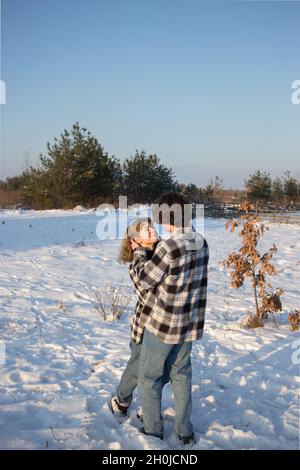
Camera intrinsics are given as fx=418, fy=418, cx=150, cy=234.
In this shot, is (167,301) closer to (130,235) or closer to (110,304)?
(130,235)

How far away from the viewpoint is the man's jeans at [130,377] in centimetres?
339

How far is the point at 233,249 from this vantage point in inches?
542

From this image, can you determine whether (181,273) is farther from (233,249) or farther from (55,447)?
(233,249)

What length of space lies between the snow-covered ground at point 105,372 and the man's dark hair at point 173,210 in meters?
1.65

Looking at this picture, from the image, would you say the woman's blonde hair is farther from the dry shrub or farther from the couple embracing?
the dry shrub

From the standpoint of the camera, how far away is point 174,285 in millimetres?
2854

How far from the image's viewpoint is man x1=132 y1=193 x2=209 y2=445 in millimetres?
2809

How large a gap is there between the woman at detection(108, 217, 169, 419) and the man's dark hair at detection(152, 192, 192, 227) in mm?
183

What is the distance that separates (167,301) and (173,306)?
57mm

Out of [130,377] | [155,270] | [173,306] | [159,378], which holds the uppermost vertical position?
[155,270]

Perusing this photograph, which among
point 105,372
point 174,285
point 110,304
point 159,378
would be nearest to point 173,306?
point 174,285

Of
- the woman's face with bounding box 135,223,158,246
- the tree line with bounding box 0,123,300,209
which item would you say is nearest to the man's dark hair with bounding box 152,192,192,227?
the woman's face with bounding box 135,223,158,246

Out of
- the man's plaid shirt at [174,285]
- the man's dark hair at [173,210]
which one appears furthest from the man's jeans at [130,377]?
the man's dark hair at [173,210]

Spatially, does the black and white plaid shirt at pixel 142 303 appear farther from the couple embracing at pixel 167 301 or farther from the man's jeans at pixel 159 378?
the man's jeans at pixel 159 378
